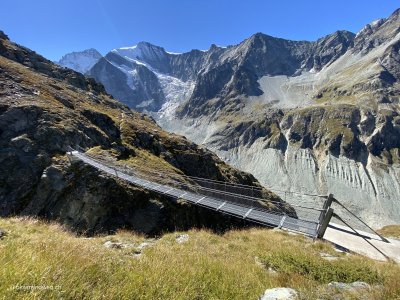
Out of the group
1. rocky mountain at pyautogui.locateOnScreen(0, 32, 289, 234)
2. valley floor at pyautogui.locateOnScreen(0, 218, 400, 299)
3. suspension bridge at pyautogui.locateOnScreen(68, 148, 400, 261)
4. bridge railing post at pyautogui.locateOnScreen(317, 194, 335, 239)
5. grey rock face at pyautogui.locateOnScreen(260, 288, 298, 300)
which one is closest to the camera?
valley floor at pyautogui.locateOnScreen(0, 218, 400, 299)

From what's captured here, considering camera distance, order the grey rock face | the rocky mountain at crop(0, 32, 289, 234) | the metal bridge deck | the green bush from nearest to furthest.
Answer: the grey rock face
the green bush
the metal bridge deck
the rocky mountain at crop(0, 32, 289, 234)

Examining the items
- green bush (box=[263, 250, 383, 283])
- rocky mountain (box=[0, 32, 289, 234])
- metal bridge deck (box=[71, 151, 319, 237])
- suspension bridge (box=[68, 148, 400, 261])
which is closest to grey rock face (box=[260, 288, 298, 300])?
green bush (box=[263, 250, 383, 283])

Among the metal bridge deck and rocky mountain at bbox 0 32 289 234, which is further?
rocky mountain at bbox 0 32 289 234

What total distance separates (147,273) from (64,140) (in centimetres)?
2488

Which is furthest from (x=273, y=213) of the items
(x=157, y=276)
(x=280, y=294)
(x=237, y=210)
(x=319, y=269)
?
(x=157, y=276)

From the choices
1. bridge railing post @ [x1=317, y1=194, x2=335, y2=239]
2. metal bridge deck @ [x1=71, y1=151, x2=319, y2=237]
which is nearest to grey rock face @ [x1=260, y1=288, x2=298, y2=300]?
metal bridge deck @ [x1=71, y1=151, x2=319, y2=237]

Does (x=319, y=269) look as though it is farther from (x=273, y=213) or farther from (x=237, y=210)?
(x=273, y=213)

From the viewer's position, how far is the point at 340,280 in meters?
8.69

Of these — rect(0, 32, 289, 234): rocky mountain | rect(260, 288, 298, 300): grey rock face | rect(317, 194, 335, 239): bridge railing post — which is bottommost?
rect(0, 32, 289, 234): rocky mountain

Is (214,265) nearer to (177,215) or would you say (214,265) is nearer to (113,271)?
(113,271)

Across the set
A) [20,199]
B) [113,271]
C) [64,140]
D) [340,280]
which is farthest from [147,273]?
[64,140]

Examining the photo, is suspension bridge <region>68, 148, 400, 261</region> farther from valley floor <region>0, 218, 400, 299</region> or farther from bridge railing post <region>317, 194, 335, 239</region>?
valley floor <region>0, 218, 400, 299</region>

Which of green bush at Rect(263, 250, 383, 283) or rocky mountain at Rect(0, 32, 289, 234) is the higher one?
green bush at Rect(263, 250, 383, 283)

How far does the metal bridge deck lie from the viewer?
16.5 metres
